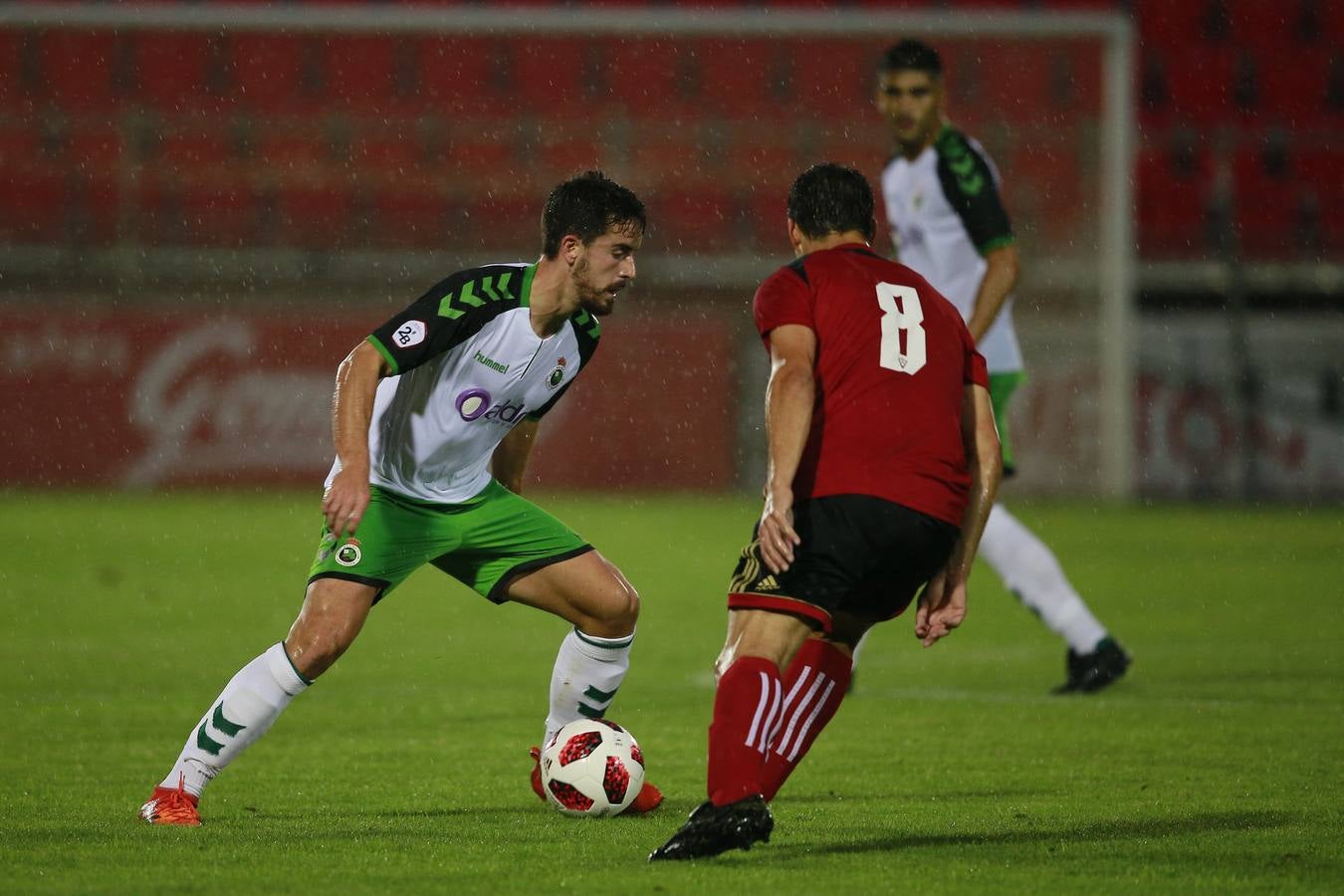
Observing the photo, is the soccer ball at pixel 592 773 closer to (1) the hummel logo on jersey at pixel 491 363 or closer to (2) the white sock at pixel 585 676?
(2) the white sock at pixel 585 676

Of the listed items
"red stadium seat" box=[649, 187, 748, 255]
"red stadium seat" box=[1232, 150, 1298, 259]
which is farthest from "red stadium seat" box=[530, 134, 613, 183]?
"red stadium seat" box=[1232, 150, 1298, 259]

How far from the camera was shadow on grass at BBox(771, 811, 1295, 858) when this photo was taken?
15.1ft

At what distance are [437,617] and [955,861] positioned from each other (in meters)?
7.19

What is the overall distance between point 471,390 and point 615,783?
118 centimetres

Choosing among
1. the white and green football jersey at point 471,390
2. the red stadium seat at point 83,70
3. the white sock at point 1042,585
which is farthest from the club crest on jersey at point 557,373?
the red stadium seat at point 83,70

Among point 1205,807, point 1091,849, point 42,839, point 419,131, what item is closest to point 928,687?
point 1205,807

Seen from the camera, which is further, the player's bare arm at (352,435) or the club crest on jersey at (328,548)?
the club crest on jersey at (328,548)

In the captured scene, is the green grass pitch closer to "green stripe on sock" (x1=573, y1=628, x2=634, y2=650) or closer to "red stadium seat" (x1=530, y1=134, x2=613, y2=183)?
"green stripe on sock" (x1=573, y1=628, x2=634, y2=650)

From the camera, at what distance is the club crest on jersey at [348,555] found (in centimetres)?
505

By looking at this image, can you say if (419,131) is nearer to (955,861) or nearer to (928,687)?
(928,687)

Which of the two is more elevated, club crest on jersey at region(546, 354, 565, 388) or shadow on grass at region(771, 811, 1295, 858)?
club crest on jersey at region(546, 354, 565, 388)

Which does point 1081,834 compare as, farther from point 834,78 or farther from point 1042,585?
point 834,78

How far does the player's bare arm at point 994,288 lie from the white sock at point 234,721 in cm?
339

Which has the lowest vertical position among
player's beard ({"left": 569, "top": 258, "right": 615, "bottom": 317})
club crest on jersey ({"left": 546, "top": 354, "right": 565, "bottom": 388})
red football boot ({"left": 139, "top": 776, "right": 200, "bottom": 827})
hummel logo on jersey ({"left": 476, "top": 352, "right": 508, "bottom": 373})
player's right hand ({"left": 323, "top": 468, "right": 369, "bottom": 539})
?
red football boot ({"left": 139, "top": 776, "right": 200, "bottom": 827})
